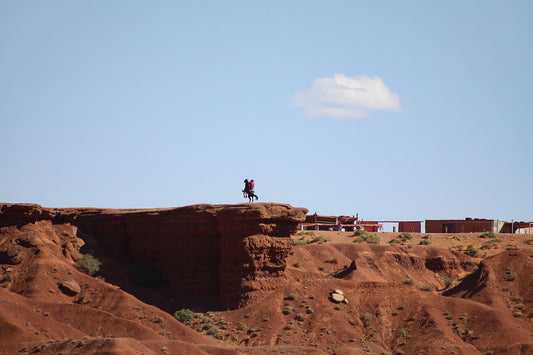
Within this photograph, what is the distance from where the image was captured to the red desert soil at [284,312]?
128 feet

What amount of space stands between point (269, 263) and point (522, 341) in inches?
531

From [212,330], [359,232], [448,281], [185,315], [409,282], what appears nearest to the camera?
[212,330]

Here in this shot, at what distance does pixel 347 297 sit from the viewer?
158 feet

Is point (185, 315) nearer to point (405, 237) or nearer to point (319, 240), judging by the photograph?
point (319, 240)

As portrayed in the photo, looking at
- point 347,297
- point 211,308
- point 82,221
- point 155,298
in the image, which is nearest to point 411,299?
point 347,297

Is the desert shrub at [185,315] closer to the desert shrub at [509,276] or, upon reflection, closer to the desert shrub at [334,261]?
the desert shrub at [334,261]

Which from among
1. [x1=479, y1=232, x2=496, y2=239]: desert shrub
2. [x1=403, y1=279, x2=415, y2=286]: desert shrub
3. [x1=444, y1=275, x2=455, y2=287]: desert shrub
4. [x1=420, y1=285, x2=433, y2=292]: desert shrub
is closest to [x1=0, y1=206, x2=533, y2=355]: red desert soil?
[x1=420, y1=285, x2=433, y2=292]: desert shrub

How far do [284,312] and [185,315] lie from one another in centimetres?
509

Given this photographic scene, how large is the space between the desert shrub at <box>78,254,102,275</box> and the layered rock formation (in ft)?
8.99

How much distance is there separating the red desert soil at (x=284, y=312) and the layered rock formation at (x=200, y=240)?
769 mm

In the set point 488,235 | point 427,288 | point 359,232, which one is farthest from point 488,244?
point 427,288

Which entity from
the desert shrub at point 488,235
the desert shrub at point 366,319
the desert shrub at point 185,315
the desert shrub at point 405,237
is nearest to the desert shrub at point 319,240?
the desert shrub at point 405,237

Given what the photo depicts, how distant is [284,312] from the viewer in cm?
4559

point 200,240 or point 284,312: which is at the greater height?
point 200,240
